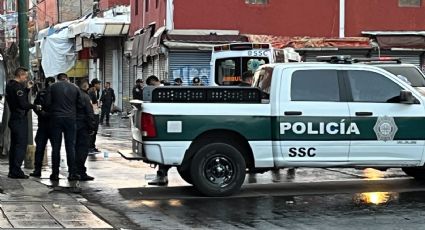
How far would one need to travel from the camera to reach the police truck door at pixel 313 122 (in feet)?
34.9

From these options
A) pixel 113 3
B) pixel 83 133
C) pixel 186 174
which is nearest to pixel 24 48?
pixel 83 133

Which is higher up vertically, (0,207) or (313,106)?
(313,106)

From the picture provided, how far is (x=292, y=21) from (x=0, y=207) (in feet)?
64.3

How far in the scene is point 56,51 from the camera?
124 ft

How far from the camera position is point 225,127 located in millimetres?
10531

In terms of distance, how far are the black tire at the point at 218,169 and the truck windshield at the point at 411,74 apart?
228 inches

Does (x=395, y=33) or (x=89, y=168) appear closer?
(x=89, y=168)

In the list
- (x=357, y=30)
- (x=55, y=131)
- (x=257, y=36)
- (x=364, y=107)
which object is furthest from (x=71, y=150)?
(x=357, y=30)

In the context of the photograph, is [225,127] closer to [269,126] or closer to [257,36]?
[269,126]

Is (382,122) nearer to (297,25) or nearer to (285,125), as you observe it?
(285,125)

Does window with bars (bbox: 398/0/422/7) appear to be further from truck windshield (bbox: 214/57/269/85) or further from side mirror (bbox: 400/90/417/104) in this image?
side mirror (bbox: 400/90/417/104)

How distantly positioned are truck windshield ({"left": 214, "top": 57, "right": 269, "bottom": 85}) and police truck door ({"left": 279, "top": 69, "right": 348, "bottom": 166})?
24.6 ft

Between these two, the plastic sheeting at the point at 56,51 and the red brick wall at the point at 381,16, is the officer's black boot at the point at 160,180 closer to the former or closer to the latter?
the red brick wall at the point at 381,16

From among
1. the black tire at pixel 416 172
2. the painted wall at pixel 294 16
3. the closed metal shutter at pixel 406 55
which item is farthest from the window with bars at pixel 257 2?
the black tire at pixel 416 172
